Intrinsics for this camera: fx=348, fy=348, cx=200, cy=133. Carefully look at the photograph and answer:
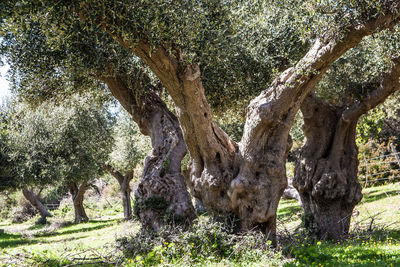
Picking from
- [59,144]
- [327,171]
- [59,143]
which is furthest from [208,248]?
[59,143]

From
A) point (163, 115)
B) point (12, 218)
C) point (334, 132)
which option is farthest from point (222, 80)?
point (12, 218)

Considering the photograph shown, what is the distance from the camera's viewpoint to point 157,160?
9.87 metres

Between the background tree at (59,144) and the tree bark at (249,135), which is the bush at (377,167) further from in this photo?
the background tree at (59,144)

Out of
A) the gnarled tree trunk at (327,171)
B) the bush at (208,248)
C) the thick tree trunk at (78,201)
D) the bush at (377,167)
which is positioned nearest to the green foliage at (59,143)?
the thick tree trunk at (78,201)

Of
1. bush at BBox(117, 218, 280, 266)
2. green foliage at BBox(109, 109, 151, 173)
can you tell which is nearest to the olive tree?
bush at BBox(117, 218, 280, 266)

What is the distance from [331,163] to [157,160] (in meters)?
4.91

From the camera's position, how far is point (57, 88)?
9.90 m

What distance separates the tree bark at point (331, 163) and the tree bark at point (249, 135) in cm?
267

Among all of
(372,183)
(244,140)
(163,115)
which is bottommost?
(372,183)

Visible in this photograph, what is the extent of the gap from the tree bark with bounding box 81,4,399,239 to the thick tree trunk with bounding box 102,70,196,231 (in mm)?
1181

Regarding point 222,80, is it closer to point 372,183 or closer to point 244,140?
point 244,140

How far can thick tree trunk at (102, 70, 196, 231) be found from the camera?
29.4ft

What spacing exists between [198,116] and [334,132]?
16.2ft

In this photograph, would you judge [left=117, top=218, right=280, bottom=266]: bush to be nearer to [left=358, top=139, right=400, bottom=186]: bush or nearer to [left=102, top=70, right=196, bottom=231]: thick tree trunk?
[left=102, top=70, right=196, bottom=231]: thick tree trunk
